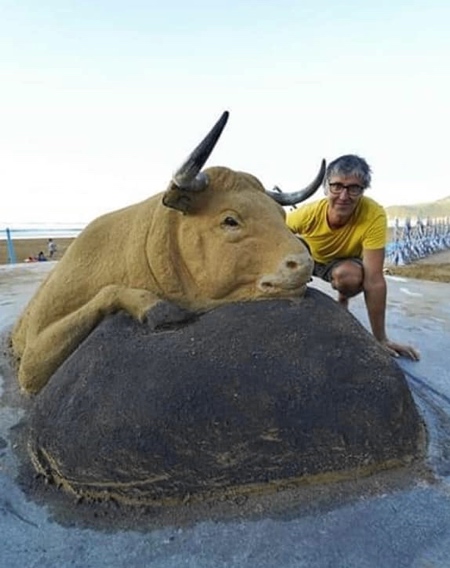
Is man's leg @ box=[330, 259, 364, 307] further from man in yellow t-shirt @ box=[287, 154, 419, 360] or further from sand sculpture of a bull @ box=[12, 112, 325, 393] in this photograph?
sand sculpture of a bull @ box=[12, 112, 325, 393]

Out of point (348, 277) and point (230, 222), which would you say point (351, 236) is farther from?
point (230, 222)

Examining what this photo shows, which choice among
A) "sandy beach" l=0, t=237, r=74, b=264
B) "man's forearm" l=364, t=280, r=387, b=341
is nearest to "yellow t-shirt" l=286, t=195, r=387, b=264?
"man's forearm" l=364, t=280, r=387, b=341

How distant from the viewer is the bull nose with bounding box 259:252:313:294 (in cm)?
211

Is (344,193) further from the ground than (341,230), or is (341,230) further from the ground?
(344,193)

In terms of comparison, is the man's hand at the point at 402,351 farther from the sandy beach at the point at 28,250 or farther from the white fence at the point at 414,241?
the sandy beach at the point at 28,250

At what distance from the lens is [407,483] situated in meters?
1.74

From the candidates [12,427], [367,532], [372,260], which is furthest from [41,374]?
[372,260]

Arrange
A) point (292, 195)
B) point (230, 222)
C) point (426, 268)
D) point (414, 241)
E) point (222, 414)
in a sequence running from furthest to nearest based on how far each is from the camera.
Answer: point (414, 241) → point (426, 268) → point (292, 195) → point (230, 222) → point (222, 414)

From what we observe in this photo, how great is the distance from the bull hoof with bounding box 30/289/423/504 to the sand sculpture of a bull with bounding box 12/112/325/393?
0.94 feet

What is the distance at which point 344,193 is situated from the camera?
3.26 meters

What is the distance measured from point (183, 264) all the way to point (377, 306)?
172 cm

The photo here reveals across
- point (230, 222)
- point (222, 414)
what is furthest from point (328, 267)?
point (222, 414)

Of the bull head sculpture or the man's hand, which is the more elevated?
the bull head sculpture

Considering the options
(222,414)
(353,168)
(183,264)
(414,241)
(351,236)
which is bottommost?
(414,241)
